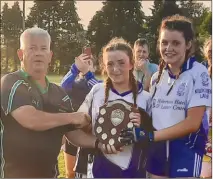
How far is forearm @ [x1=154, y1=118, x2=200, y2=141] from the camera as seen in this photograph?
1.02 meters

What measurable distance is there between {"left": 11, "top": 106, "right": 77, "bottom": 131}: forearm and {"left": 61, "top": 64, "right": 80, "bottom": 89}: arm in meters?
0.20

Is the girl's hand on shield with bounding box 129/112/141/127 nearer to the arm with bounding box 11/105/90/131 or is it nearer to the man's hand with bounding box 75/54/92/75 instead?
the arm with bounding box 11/105/90/131

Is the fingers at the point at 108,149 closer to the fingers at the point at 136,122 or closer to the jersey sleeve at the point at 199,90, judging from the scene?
the fingers at the point at 136,122

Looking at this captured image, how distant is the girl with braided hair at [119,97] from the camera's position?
3.53 feet

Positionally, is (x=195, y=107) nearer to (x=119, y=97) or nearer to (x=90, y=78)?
(x=119, y=97)

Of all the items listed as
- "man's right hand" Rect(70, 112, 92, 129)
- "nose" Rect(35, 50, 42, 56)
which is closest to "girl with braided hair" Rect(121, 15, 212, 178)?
"man's right hand" Rect(70, 112, 92, 129)

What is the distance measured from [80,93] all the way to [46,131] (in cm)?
25

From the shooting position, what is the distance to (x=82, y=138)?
3.74ft

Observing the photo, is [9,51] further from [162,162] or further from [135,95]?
[162,162]

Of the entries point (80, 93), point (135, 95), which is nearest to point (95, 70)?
point (80, 93)

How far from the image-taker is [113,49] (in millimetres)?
1096

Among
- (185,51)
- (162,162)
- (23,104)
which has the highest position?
(185,51)

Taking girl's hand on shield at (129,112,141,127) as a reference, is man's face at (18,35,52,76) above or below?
above

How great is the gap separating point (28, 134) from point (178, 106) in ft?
1.33
